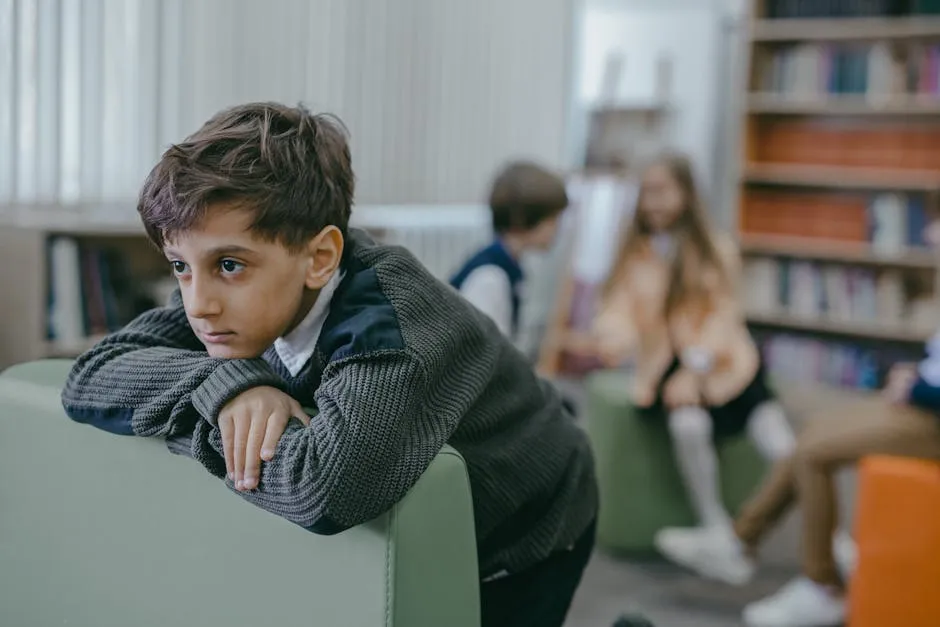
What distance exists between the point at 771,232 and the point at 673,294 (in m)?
2.04

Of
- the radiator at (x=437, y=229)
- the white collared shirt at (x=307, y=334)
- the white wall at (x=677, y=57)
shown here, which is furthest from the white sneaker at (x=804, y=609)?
the white wall at (x=677, y=57)

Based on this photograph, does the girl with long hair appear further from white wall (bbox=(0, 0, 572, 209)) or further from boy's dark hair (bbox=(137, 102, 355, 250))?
boy's dark hair (bbox=(137, 102, 355, 250))

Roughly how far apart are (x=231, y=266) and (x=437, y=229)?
3.54 m

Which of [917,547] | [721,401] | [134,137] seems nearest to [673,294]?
[721,401]

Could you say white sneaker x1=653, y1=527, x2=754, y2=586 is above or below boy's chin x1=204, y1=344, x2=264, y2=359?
below

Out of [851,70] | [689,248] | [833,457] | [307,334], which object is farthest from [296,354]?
[851,70]

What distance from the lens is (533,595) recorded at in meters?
1.46

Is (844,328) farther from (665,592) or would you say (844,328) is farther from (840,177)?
(665,592)

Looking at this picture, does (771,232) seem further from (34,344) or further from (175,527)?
(175,527)

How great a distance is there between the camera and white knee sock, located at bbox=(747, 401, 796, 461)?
291 centimetres

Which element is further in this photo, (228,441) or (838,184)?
(838,184)

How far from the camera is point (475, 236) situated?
4.95 metres

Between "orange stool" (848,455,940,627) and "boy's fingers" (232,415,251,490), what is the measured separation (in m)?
1.52

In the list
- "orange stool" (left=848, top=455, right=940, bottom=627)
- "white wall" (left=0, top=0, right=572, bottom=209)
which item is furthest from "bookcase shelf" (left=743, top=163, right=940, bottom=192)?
"orange stool" (left=848, top=455, right=940, bottom=627)
